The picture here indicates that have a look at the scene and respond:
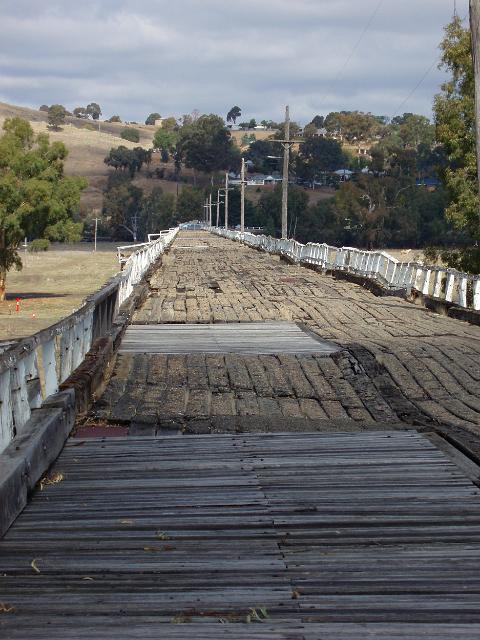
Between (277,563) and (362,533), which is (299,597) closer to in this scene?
(277,563)

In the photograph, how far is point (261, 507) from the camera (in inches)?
259

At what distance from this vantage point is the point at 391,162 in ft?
440

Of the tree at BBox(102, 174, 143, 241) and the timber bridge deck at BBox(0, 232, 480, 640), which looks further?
the tree at BBox(102, 174, 143, 241)

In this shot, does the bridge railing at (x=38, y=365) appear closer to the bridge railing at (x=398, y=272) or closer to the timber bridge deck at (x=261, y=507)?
the timber bridge deck at (x=261, y=507)

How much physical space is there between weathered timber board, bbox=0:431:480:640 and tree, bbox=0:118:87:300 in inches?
2439

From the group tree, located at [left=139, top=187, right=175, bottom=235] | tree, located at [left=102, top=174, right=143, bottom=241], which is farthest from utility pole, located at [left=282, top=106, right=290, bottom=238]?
tree, located at [left=102, top=174, right=143, bottom=241]

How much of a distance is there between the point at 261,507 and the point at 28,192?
64.0 metres

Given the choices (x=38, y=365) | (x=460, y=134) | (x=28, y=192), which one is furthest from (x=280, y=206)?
(x=38, y=365)

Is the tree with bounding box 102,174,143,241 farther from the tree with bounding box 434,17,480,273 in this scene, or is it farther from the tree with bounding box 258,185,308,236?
the tree with bounding box 434,17,480,273

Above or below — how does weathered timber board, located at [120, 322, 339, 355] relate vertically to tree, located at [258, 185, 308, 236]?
above

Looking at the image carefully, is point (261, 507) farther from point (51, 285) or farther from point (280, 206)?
point (280, 206)

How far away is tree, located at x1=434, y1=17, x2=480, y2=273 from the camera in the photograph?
4750 cm

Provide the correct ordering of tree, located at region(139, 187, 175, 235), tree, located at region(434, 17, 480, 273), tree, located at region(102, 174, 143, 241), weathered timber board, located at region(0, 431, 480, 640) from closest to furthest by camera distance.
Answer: weathered timber board, located at region(0, 431, 480, 640) → tree, located at region(434, 17, 480, 273) → tree, located at region(139, 187, 175, 235) → tree, located at region(102, 174, 143, 241)

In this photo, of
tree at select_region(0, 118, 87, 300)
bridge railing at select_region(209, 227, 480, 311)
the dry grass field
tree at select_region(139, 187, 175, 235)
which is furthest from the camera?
tree at select_region(139, 187, 175, 235)
